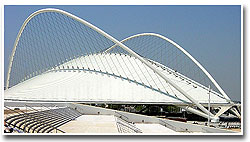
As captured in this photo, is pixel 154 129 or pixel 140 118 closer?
pixel 154 129

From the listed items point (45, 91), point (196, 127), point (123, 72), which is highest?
point (123, 72)

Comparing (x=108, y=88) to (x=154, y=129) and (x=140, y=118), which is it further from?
(x=154, y=129)

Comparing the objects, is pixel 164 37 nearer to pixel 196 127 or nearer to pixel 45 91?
pixel 45 91

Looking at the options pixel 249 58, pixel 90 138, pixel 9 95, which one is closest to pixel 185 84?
pixel 9 95

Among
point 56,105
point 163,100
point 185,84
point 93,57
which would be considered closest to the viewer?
point 56,105

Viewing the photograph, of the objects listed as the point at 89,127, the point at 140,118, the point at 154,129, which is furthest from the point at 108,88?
the point at 89,127

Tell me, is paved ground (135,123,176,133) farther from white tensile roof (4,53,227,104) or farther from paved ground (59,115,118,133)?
white tensile roof (4,53,227,104)

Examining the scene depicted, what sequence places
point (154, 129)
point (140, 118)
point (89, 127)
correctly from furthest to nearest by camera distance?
point (140, 118), point (154, 129), point (89, 127)

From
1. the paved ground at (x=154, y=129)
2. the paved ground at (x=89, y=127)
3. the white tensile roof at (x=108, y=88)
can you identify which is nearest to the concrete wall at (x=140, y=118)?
the paved ground at (x=154, y=129)

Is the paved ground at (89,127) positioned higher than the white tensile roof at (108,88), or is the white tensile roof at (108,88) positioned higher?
the white tensile roof at (108,88)

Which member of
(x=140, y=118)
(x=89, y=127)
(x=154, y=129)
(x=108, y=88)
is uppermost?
(x=108, y=88)

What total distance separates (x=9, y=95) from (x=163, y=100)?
653 inches

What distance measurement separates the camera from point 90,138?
1511cm

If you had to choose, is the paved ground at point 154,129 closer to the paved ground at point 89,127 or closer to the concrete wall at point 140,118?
the concrete wall at point 140,118
